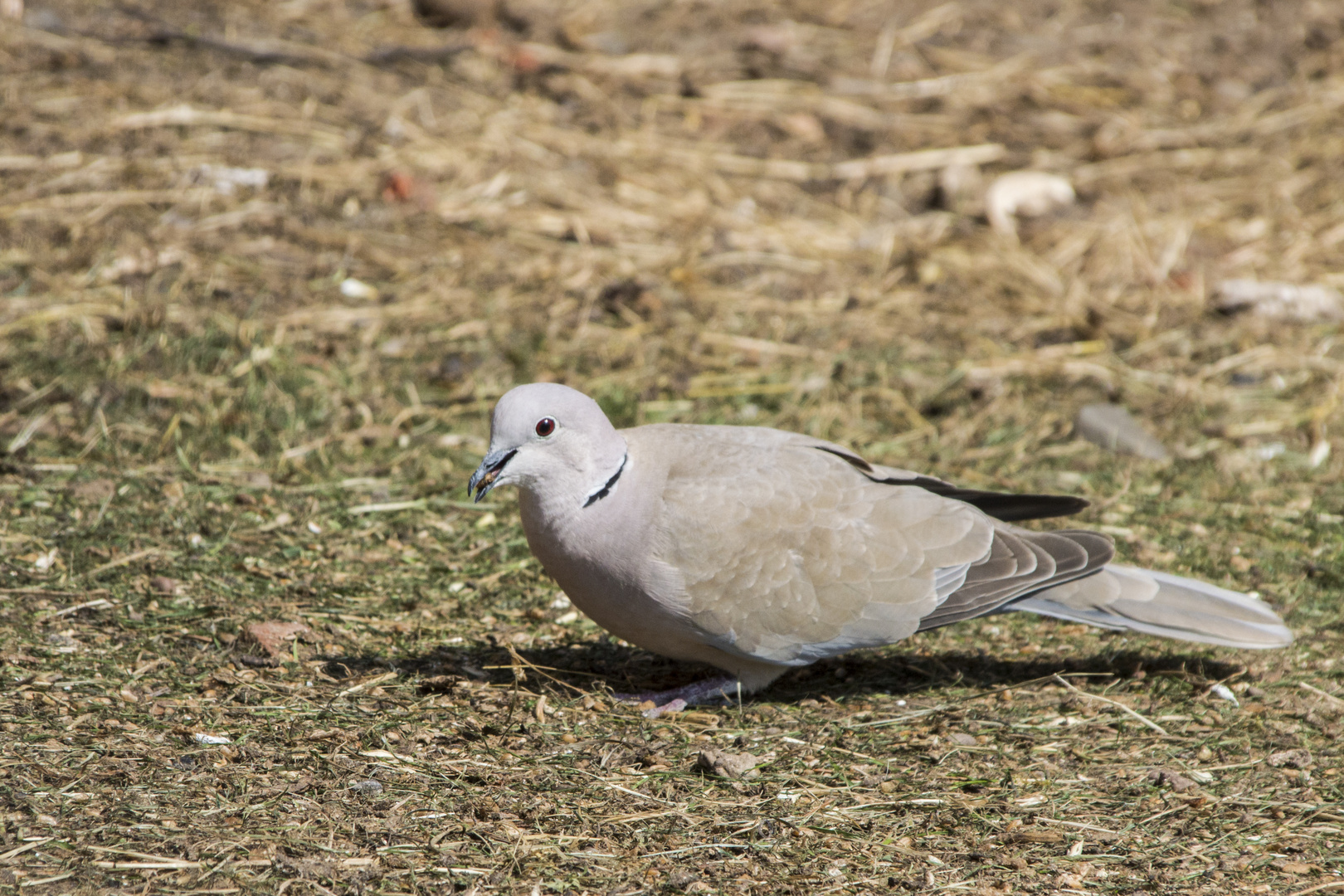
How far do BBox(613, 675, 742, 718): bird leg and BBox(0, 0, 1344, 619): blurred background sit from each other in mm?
1547

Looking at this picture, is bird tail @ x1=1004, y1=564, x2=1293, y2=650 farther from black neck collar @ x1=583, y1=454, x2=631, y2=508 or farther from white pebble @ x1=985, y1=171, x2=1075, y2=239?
white pebble @ x1=985, y1=171, x2=1075, y2=239

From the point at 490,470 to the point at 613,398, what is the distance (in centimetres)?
230

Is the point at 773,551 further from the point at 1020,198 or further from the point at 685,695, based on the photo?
the point at 1020,198

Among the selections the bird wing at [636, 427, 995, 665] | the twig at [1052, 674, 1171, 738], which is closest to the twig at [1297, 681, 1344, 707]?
the twig at [1052, 674, 1171, 738]

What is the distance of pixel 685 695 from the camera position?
4113 millimetres

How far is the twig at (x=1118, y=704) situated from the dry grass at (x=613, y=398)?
0.4 inches

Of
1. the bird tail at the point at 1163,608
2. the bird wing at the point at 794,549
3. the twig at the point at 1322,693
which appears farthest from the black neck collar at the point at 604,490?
the twig at the point at 1322,693

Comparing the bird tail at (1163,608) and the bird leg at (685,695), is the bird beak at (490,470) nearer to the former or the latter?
the bird leg at (685,695)

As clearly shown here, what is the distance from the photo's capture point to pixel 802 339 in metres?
6.64

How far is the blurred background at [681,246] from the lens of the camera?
5.65 meters

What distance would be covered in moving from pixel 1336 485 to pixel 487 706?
3.90 meters

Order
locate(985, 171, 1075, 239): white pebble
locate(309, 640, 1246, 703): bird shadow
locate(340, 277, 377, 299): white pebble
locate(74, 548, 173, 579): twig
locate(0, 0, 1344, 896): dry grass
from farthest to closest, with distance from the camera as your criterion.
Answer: locate(985, 171, 1075, 239): white pebble < locate(340, 277, 377, 299): white pebble < locate(74, 548, 173, 579): twig < locate(309, 640, 1246, 703): bird shadow < locate(0, 0, 1344, 896): dry grass

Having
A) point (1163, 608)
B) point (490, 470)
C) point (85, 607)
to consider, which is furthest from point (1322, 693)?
point (85, 607)

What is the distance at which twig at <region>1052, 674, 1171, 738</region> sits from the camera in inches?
157
